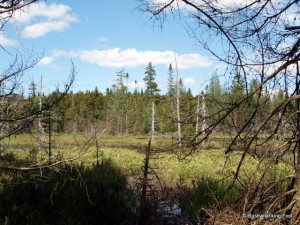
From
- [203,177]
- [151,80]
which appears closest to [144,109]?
[151,80]

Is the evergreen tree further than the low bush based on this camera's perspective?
Yes

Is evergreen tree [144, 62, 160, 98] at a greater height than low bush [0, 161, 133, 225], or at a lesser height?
greater

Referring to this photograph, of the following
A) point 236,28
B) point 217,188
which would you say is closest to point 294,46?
point 236,28

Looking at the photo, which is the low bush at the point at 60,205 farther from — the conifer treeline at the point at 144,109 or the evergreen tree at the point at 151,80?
the evergreen tree at the point at 151,80

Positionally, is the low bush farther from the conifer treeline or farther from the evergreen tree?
the evergreen tree

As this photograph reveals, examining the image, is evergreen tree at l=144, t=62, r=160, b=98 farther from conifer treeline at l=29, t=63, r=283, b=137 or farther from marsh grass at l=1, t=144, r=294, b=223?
marsh grass at l=1, t=144, r=294, b=223

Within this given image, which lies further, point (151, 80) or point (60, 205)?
point (151, 80)

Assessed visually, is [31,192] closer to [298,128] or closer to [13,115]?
[13,115]

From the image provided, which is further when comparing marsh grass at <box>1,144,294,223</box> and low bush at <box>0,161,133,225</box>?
low bush at <box>0,161,133,225</box>

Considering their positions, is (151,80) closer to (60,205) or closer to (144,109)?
(144,109)

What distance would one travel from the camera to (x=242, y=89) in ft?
13.5

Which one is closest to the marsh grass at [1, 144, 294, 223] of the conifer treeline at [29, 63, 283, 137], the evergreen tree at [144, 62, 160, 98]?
the conifer treeline at [29, 63, 283, 137]

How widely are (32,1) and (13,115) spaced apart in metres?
2.48

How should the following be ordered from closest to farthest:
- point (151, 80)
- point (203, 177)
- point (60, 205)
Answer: point (60, 205) < point (203, 177) < point (151, 80)
